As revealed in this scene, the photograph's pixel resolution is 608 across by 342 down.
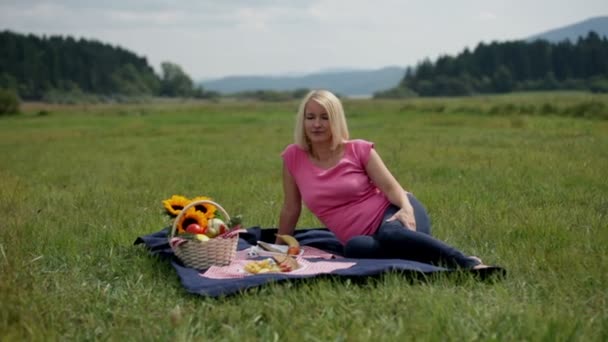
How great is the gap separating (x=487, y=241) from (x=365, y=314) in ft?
7.57

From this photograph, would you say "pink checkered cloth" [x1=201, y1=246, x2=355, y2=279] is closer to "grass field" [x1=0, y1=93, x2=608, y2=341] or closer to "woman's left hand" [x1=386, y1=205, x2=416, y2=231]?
"grass field" [x1=0, y1=93, x2=608, y2=341]

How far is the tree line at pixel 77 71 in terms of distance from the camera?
104 metres

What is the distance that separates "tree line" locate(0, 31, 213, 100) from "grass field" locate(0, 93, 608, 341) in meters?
89.7

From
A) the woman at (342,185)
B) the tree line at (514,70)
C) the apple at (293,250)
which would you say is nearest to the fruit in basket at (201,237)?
the apple at (293,250)

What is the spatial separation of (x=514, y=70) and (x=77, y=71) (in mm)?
72378

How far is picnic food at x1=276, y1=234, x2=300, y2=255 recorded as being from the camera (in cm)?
573

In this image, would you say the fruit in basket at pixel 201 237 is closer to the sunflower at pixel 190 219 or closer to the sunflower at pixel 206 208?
the sunflower at pixel 190 219

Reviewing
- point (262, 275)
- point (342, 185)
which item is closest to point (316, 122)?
point (342, 185)

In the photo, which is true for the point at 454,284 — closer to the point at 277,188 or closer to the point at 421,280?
the point at 421,280

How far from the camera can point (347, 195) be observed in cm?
586

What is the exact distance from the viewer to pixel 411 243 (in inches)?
205

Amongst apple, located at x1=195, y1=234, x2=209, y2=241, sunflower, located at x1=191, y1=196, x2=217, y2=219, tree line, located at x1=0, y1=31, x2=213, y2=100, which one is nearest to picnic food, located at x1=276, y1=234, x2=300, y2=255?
sunflower, located at x1=191, y1=196, x2=217, y2=219

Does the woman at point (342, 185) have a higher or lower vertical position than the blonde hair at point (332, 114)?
lower

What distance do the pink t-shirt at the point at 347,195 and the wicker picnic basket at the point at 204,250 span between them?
2.90ft
